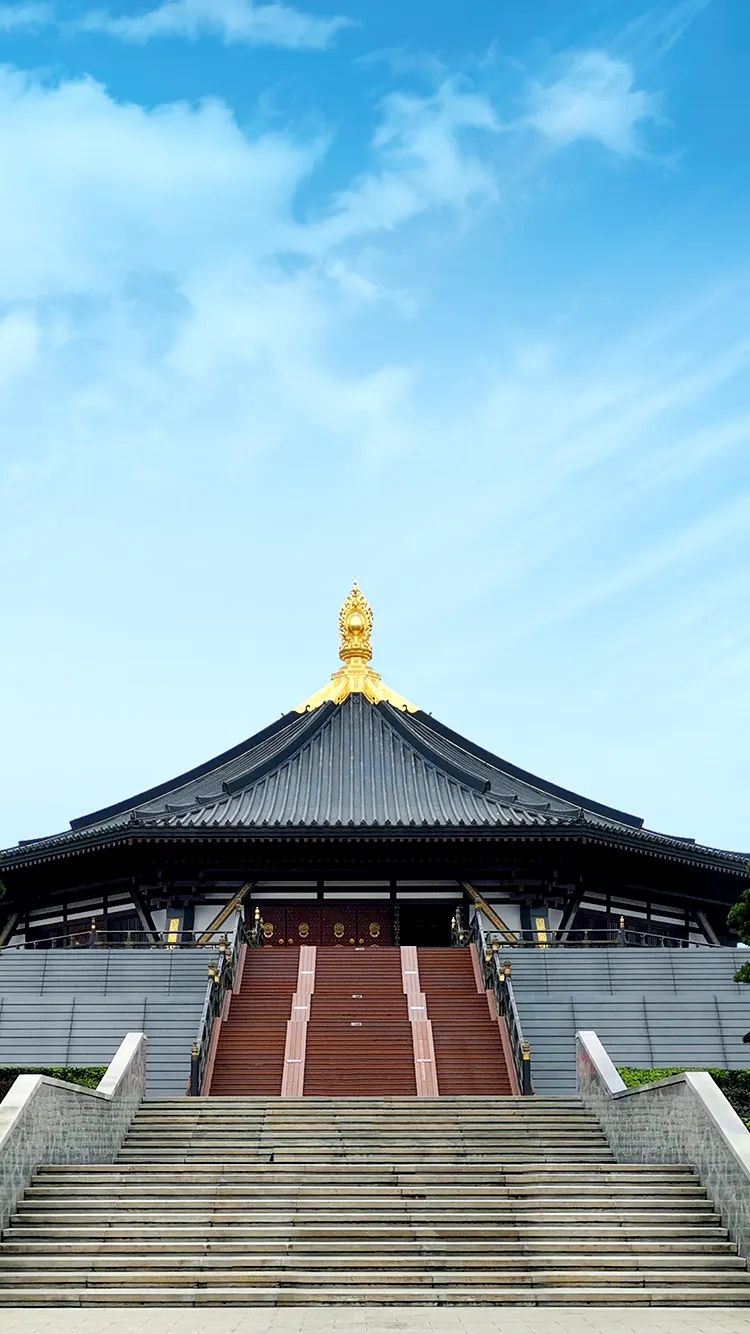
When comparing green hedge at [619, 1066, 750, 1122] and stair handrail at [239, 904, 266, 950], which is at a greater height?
stair handrail at [239, 904, 266, 950]

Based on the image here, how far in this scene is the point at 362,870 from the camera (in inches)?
1144

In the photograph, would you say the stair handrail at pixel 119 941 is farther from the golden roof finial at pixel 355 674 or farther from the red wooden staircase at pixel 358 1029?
the golden roof finial at pixel 355 674

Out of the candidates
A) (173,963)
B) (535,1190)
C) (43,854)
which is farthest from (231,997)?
(535,1190)

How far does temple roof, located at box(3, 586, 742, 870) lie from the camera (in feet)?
90.6

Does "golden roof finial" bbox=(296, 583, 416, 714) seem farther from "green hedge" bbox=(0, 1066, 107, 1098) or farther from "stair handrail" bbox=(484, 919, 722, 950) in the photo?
"green hedge" bbox=(0, 1066, 107, 1098)

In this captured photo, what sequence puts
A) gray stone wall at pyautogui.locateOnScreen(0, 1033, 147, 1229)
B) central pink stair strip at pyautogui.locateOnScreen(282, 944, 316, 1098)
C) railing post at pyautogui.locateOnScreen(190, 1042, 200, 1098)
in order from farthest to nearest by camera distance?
central pink stair strip at pyautogui.locateOnScreen(282, 944, 316, 1098) → railing post at pyautogui.locateOnScreen(190, 1042, 200, 1098) → gray stone wall at pyautogui.locateOnScreen(0, 1033, 147, 1229)

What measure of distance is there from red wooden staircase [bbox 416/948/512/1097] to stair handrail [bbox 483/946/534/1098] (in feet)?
1.32

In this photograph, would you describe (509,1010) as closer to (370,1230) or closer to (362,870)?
(370,1230)

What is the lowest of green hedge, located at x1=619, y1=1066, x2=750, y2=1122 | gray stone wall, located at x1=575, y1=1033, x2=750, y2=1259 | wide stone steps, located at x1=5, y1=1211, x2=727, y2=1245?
wide stone steps, located at x1=5, y1=1211, x2=727, y2=1245

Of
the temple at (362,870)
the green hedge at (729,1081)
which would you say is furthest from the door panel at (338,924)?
the green hedge at (729,1081)

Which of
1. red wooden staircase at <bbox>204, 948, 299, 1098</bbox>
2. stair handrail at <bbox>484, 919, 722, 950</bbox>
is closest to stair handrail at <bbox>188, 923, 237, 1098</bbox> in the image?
red wooden staircase at <bbox>204, 948, 299, 1098</bbox>

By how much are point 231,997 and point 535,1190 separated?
10.3 m

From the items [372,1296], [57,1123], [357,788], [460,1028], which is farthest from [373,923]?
[372,1296]

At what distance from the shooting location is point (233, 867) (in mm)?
28562
